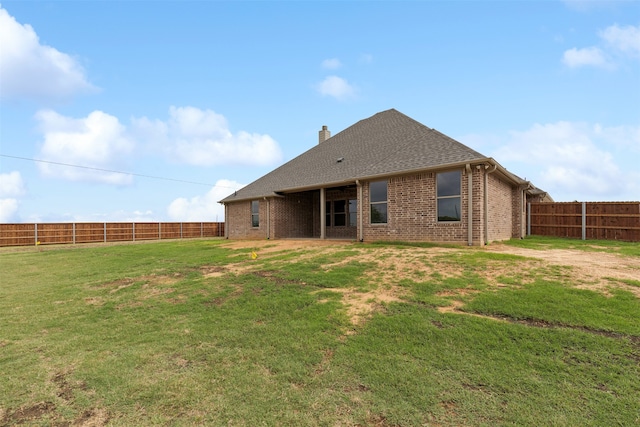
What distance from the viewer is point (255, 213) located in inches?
804

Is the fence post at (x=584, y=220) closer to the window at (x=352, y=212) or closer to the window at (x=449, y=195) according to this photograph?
the window at (x=449, y=195)

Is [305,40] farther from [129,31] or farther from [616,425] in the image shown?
[616,425]

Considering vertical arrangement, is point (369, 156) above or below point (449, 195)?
above

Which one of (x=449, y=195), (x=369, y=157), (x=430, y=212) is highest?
(x=369, y=157)

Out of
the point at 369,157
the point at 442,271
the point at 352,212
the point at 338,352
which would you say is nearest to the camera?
the point at 338,352

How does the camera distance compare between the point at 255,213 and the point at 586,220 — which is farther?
the point at 255,213

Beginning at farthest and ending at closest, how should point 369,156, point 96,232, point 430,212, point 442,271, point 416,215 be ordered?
1. point 96,232
2. point 369,156
3. point 416,215
4. point 430,212
5. point 442,271

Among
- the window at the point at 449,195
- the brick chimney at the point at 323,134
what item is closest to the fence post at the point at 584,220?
the window at the point at 449,195

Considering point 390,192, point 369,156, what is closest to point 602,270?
point 390,192

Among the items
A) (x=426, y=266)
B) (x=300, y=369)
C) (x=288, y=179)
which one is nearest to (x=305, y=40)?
(x=288, y=179)

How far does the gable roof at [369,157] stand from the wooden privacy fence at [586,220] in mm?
Result: 3950

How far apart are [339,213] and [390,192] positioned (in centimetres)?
572

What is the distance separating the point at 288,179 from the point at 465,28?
39.1 ft

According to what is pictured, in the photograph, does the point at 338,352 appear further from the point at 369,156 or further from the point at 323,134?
the point at 323,134
